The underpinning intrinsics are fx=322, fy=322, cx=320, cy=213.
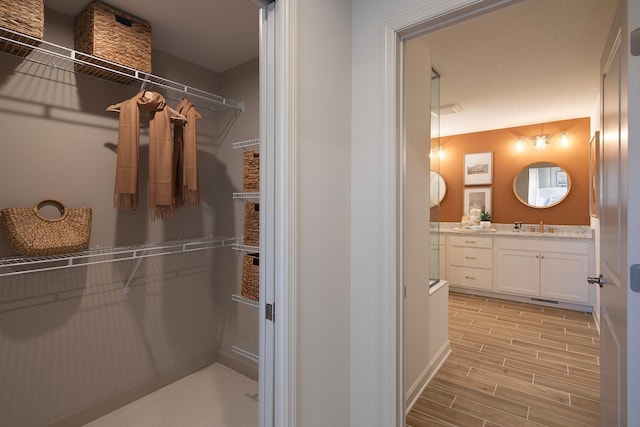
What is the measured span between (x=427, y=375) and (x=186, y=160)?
7.60 ft

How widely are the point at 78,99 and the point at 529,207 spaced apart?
5.33m

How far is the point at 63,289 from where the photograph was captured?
188cm

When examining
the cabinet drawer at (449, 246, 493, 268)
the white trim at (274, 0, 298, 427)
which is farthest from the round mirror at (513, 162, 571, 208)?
the white trim at (274, 0, 298, 427)

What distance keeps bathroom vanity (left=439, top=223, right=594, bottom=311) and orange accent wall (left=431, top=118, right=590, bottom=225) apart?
0.65 feet

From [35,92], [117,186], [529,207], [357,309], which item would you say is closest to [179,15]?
[35,92]

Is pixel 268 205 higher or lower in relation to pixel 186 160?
lower

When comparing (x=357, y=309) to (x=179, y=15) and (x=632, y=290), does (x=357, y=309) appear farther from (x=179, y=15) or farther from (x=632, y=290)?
(x=179, y=15)

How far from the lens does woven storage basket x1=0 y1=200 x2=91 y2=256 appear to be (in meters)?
1.61

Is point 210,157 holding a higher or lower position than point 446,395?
higher

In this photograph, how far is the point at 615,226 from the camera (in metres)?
1.19

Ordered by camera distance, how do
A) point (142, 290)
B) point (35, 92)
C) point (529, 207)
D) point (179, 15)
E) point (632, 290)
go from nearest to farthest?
point (632, 290) < point (35, 92) < point (179, 15) < point (142, 290) < point (529, 207)

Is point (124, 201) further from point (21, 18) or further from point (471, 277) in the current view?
point (471, 277)

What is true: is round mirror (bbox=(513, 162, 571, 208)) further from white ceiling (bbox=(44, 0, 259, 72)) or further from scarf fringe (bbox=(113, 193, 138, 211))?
scarf fringe (bbox=(113, 193, 138, 211))

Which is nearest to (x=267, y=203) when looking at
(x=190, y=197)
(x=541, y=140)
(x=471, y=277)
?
(x=190, y=197)
